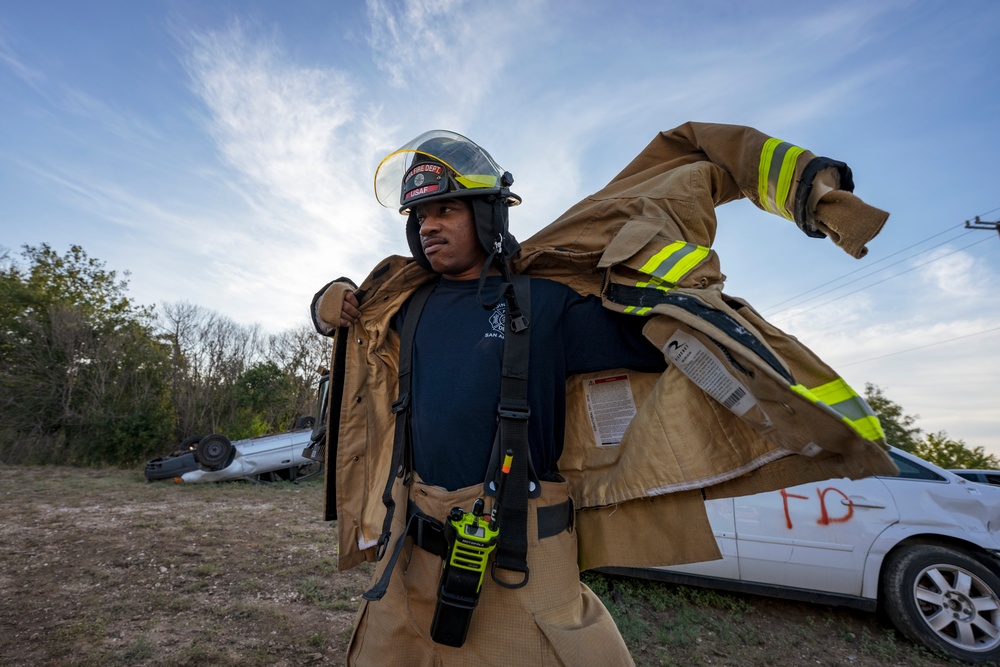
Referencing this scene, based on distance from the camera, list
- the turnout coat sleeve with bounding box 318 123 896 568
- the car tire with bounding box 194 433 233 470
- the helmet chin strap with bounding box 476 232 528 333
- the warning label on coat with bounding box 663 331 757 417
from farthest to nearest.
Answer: the car tire with bounding box 194 433 233 470 < the helmet chin strap with bounding box 476 232 528 333 < the warning label on coat with bounding box 663 331 757 417 < the turnout coat sleeve with bounding box 318 123 896 568

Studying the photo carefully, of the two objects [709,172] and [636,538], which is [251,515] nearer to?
[636,538]

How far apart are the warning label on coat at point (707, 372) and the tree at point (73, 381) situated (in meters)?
18.5

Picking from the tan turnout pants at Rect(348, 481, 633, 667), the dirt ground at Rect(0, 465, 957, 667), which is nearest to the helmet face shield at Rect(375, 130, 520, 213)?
the tan turnout pants at Rect(348, 481, 633, 667)

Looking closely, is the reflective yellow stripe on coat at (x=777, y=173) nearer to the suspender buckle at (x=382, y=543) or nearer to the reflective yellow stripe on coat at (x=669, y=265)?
the reflective yellow stripe on coat at (x=669, y=265)

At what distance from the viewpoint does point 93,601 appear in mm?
4180

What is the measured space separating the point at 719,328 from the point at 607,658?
3.53 feet

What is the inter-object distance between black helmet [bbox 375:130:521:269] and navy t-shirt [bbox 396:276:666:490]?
28cm

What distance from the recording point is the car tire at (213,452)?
445 inches

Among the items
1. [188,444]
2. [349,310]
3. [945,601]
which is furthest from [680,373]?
[188,444]

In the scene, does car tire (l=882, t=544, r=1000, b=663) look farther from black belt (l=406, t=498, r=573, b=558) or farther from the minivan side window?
black belt (l=406, t=498, r=573, b=558)

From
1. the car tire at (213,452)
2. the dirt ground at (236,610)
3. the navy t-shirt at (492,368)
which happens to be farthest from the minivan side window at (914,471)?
the car tire at (213,452)

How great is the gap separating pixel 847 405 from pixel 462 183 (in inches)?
60.1

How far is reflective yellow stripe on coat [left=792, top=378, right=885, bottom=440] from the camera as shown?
113cm

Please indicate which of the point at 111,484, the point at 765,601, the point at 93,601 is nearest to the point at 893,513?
the point at 765,601
